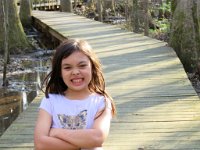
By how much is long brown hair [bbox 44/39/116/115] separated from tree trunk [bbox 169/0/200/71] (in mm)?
5651

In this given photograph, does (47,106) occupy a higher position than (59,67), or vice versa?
(59,67)

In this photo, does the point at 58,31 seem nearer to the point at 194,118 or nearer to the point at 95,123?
the point at 194,118

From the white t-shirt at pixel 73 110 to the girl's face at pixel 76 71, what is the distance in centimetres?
10

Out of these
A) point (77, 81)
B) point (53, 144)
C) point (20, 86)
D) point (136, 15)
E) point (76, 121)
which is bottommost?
point (20, 86)

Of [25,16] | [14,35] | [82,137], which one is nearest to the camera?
[82,137]

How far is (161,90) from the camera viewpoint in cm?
595

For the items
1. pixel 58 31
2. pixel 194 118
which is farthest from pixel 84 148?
pixel 58 31

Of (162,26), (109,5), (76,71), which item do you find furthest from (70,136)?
(109,5)

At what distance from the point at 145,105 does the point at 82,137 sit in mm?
2739

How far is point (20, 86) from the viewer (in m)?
8.83

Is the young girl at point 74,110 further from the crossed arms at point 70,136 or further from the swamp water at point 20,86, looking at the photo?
the swamp water at point 20,86

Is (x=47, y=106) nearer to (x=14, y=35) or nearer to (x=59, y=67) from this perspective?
(x=59, y=67)

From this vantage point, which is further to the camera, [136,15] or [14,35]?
[136,15]

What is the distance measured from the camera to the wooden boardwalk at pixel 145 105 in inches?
161
